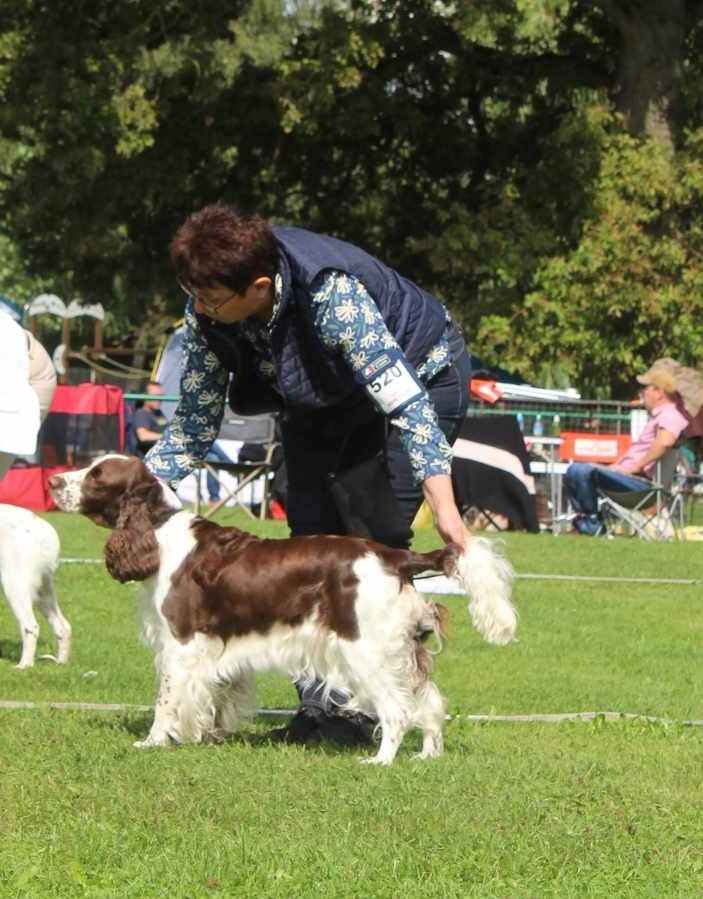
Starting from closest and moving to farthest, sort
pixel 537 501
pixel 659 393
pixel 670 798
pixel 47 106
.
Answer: pixel 670 798 → pixel 659 393 → pixel 537 501 → pixel 47 106

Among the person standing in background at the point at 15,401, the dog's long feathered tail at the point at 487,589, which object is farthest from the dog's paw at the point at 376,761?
the person standing in background at the point at 15,401

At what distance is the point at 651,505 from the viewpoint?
15.1 meters

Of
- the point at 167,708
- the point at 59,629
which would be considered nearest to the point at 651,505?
the point at 59,629

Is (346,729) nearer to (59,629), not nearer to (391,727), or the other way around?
(391,727)

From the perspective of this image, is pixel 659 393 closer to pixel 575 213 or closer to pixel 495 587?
pixel 575 213

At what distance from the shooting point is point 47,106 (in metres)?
20.9

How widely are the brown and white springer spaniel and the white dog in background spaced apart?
2287 mm

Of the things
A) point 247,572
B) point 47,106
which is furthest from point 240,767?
point 47,106

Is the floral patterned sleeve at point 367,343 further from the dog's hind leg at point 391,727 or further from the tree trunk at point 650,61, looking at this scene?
the tree trunk at point 650,61

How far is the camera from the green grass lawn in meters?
3.74

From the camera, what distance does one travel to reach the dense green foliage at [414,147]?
20953mm

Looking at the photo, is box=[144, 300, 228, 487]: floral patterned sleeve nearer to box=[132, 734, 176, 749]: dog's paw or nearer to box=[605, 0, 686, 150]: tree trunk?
box=[132, 734, 176, 749]: dog's paw

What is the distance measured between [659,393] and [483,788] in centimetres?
1045

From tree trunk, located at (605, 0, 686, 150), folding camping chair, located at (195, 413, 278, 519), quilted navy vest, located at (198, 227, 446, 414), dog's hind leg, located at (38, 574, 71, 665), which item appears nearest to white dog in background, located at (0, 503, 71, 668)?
dog's hind leg, located at (38, 574, 71, 665)
